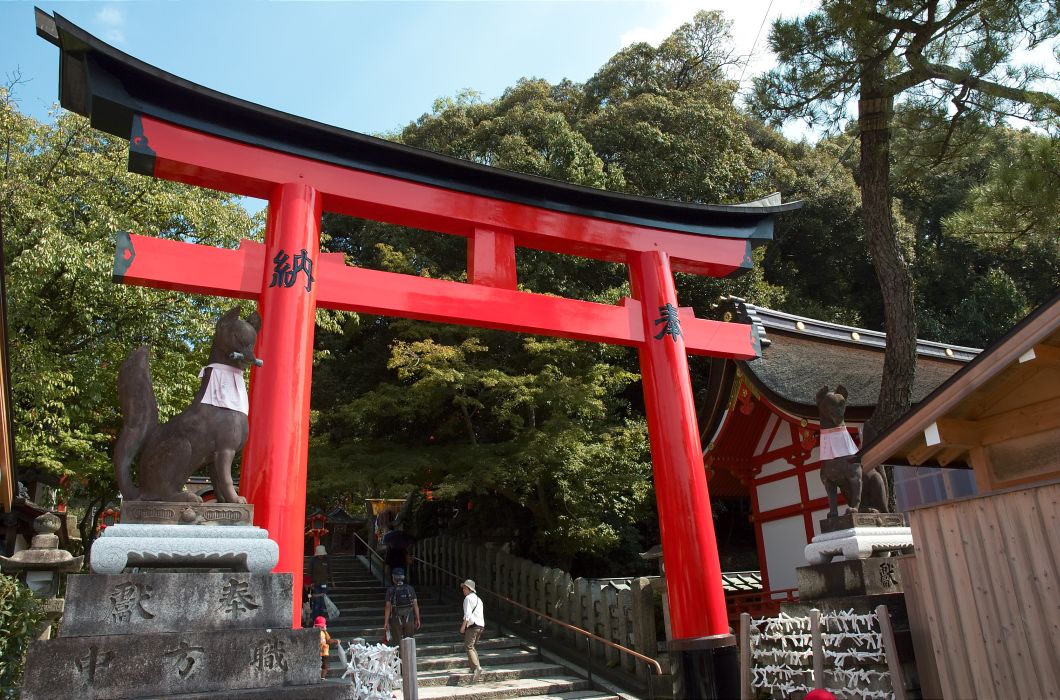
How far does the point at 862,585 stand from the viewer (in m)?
5.11

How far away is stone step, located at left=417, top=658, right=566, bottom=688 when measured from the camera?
8.47m

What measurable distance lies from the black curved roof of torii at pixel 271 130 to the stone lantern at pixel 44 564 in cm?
481

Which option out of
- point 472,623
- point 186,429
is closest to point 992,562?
point 186,429

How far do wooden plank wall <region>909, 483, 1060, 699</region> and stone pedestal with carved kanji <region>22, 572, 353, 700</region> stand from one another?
3542 mm

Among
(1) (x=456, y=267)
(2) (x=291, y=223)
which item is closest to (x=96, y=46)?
(2) (x=291, y=223)

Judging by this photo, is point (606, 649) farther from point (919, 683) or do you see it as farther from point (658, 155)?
point (658, 155)

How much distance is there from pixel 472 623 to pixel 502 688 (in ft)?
2.60

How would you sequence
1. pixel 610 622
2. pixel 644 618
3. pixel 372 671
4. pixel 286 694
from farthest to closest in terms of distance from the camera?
1. pixel 610 622
2. pixel 644 618
3. pixel 372 671
4. pixel 286 694

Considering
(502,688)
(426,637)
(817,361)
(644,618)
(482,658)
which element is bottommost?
(502,688)

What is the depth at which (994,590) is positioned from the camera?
13.4 ft

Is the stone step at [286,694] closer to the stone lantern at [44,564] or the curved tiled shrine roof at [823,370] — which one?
the stone lantern at [44,564]

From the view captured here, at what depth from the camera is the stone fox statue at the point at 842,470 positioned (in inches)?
232

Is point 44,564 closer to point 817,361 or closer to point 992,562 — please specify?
point 992,562

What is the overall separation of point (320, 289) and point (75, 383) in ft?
18.2
